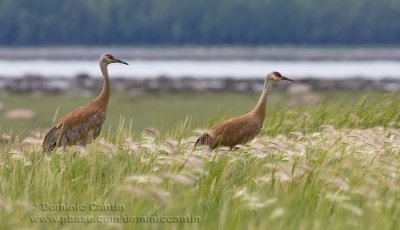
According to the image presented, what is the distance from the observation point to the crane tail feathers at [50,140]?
1175 cm

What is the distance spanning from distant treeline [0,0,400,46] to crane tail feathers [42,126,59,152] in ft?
381

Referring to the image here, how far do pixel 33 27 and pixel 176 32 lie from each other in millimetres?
16551

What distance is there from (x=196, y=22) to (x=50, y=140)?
12281 centimetres

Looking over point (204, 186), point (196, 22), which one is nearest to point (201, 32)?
point (196, 22)

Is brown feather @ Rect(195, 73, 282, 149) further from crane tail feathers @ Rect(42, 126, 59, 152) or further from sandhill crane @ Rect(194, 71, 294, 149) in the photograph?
crane tail feathers @ Rect(42, 126, 59, 152)

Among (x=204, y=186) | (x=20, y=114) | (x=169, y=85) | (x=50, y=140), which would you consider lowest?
(x=169, y=85)

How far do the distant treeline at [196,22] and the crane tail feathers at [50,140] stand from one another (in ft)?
381

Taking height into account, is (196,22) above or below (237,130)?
below

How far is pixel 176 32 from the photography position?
134 metres

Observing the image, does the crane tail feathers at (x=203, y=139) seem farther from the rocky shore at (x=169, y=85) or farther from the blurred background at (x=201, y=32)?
the blurred background at (x=201, y=32)

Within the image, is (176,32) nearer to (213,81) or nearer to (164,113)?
(213,81)

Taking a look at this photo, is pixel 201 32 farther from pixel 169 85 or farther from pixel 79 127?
pixel 79 127

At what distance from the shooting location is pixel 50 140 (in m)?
12.0

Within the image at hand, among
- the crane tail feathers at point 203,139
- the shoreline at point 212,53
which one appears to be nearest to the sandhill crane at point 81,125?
the crane tail feathers at point 203,139
